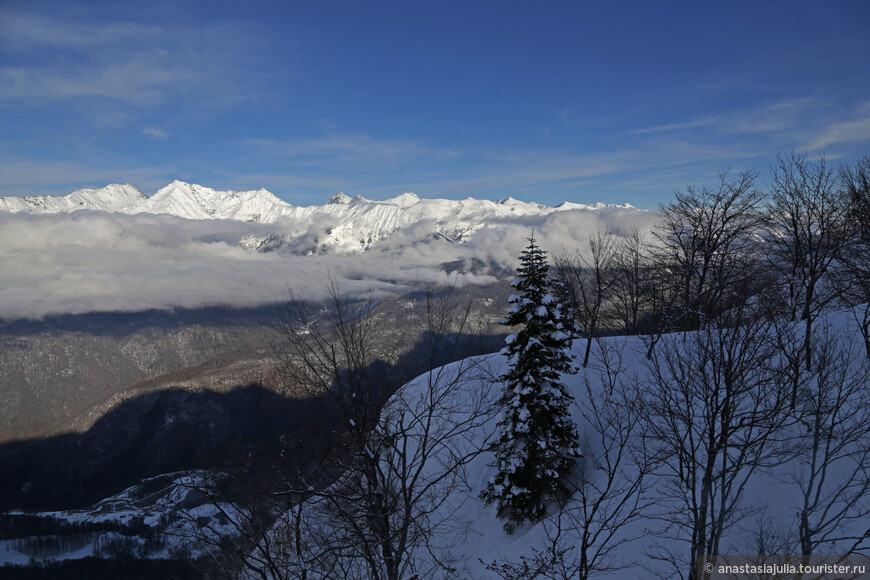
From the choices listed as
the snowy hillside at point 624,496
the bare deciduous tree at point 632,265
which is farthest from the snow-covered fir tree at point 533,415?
the bare deciduous tree at point 632,265

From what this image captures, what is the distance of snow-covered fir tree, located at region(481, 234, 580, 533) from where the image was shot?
50.2 feet

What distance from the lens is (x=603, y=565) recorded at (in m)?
11.6

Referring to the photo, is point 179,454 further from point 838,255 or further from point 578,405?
point 838,255

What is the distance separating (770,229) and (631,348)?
794cm

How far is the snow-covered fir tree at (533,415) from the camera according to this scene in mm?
15312

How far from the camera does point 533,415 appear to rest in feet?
50.6

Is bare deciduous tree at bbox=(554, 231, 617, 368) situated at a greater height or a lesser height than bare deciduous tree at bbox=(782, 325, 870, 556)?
greater


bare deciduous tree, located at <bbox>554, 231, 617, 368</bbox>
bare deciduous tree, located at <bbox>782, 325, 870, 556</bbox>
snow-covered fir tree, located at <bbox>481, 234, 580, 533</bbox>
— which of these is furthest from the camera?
bare deciduous tree, located at <bbox>554, 231, 617, 368</bbox>

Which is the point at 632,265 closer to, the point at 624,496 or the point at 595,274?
the point at 595,274

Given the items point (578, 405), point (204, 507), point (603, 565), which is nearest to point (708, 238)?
point (578, 405)

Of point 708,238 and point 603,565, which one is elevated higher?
point 708,238

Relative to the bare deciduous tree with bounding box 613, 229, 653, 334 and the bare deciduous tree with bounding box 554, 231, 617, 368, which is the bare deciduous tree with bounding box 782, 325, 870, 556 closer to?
the bare deciduous tree with bounding box 554, 231, 617, 368

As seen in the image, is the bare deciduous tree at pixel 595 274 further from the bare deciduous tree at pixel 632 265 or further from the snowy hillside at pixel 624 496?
the snowy hillside at pixel 624 496

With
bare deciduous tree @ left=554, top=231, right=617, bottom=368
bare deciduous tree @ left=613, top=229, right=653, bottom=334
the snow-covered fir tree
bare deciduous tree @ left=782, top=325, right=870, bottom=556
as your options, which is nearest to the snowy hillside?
bare deciduous tree @ left=782, top=325, right=870, bottom=556
